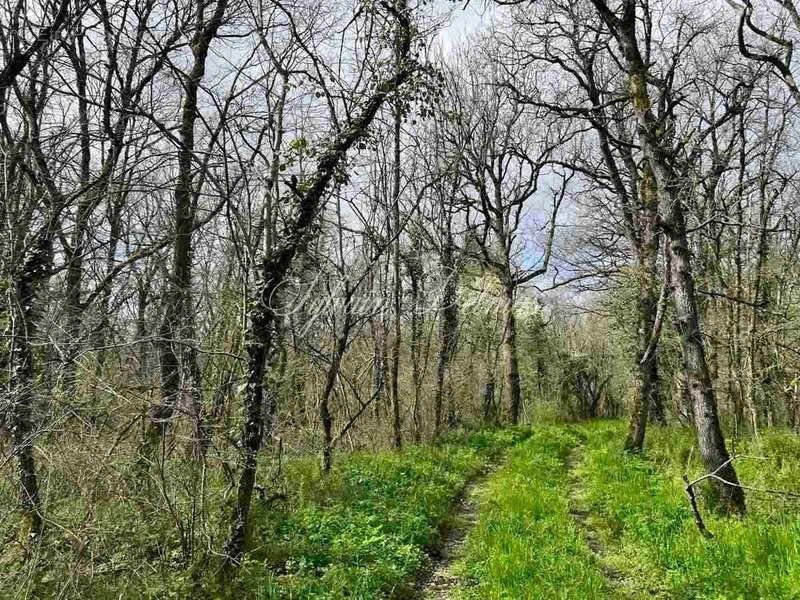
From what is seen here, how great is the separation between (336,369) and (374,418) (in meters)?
4.14

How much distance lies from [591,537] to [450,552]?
62.4 inches

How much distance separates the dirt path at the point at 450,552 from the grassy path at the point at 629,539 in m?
0.14

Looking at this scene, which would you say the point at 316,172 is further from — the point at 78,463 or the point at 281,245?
the point at 78,463

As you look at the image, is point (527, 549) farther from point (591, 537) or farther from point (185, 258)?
point (185, 258)

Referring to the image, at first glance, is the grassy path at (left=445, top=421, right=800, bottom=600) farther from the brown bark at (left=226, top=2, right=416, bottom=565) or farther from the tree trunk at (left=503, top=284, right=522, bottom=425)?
the tree trunk at (left=503, top=284, right=522, bottom=425)

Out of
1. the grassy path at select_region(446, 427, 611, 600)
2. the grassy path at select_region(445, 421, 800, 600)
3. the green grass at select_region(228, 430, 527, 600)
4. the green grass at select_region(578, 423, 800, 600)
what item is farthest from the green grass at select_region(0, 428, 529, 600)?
the green grass at select_region(578, 423, 800, 600)

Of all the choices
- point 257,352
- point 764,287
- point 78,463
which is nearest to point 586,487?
point 257,352

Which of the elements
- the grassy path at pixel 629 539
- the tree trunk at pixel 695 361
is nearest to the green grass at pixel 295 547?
the grassy path at pixel 629 539

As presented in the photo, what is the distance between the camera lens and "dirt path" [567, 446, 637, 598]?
470 cm

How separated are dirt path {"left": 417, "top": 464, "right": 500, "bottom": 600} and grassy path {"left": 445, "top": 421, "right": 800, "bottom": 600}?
0.14 meters

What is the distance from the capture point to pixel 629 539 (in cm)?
565

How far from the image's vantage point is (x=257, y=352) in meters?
5.18

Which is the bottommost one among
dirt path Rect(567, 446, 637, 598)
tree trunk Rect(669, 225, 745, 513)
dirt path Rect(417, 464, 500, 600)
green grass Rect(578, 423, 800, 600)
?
dirt path Rect(417, 464, 500, 600)

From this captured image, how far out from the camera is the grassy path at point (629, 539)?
4.41m
